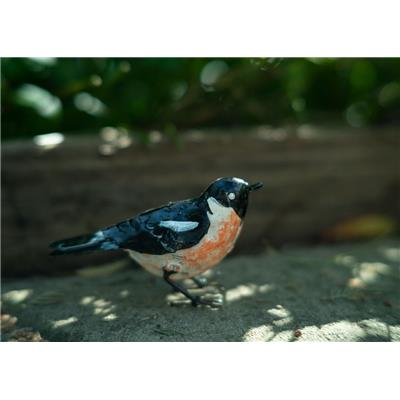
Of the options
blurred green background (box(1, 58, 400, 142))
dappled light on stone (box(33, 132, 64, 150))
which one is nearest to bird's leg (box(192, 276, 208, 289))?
blurred green background (box(1, 58, 400, 142))

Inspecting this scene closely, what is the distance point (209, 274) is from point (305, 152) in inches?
54.5

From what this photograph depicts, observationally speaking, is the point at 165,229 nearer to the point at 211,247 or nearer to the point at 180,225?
the point at 180,225

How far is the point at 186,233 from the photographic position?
2355mm

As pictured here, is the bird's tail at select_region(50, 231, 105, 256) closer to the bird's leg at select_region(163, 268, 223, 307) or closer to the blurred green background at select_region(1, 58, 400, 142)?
the bird's leg at select_region(163, 268, 223, 307)

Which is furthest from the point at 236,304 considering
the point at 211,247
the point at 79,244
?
the point at 79,244

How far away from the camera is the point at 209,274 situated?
302 cm

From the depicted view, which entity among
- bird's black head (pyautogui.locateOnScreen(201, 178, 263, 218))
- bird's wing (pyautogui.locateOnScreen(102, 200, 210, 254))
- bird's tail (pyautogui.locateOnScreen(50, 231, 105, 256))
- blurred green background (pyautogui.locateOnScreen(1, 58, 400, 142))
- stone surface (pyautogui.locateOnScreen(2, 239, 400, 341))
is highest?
blurred green background (pyautogui.locateOnScreen(1, 58, 400, 142))

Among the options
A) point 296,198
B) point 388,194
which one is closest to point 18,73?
point 296,198

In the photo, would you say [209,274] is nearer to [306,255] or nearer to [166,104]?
[306,255]

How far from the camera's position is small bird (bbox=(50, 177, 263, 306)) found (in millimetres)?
2361

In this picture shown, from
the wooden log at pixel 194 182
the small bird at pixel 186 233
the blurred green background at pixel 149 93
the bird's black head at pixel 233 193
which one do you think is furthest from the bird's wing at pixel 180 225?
the blurred green background at pixel 149 93

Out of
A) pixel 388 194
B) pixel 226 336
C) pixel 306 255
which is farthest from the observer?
pixel 388 194

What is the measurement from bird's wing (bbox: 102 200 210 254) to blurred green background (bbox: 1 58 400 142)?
1.11 meters

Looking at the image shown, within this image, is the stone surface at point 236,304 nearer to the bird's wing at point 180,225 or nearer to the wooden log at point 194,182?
the wooden log at point 194,182
